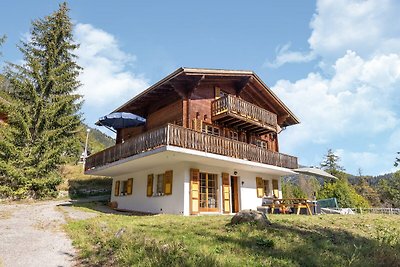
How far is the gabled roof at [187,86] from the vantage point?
1618cm

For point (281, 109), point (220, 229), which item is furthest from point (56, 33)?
point (220, 229)

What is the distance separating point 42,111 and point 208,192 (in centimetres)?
1427

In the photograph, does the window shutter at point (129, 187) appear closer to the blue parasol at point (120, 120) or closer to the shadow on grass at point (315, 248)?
the blue parasol at point (120, 120)

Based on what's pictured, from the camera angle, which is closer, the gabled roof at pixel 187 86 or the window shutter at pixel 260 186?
the gabled roof at pixel 187 86

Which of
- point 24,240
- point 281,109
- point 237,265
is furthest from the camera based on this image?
point 281,109

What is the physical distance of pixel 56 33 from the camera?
24125 millimetres

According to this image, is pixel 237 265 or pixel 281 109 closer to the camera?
pixel 237 265

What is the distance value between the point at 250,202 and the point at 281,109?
9.01 meters

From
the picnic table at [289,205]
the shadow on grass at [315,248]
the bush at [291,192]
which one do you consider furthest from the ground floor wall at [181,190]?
the bush at [291,192]

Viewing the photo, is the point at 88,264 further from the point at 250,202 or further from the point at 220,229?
the point at 250,202

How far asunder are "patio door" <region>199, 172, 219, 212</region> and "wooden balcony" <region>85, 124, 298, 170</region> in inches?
73.3

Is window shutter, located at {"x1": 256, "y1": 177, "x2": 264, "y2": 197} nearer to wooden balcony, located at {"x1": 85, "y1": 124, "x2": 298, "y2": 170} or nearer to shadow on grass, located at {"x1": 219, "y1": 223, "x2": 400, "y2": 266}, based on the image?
wooden balcony, located at {"x1": 85, "y1": 124, "x2": 298, "y2": 170}

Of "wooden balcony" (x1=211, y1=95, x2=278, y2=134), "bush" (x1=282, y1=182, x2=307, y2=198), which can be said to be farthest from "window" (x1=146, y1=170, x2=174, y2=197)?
"bush" (x1=282, y1=182, x2=307, y2=198)

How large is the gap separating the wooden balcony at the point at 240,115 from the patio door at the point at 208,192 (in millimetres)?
3676
